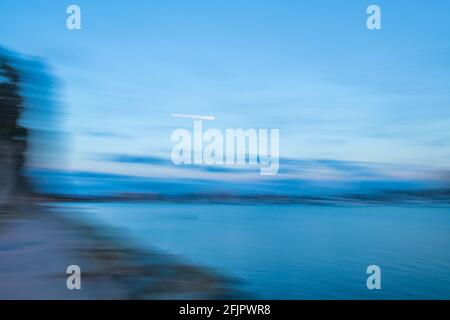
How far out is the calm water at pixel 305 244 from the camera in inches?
66.7

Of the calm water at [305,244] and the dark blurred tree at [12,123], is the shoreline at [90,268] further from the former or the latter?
the dark blurred tree at [12,123]

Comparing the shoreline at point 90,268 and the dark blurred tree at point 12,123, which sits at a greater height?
the dark blurred tree at point 12,123

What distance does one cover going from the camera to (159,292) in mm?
1710

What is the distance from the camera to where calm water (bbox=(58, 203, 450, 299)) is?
1.69 meters

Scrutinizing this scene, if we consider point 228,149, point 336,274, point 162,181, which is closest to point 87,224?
point 162,181

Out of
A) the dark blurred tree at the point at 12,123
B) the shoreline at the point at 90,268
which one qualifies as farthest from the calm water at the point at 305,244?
the dark blurred tree at the point at 12,123

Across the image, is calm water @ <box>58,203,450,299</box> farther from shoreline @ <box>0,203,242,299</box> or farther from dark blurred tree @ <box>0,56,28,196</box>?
dark blurred tree @ <box>0,56,28,196</box>

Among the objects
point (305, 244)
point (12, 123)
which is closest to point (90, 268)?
point (12, 123)

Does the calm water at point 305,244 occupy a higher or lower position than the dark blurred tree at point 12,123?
lower

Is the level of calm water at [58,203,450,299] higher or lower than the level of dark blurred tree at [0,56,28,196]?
lower

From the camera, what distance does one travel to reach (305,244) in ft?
5.63

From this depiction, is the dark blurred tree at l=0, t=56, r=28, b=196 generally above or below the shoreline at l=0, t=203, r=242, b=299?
above

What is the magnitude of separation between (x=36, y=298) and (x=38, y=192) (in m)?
0.45

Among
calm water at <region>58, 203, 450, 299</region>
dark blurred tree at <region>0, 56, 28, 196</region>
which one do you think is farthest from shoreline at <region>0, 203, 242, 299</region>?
dark blurred tree at <region>0, 56, 28, 196</region>
